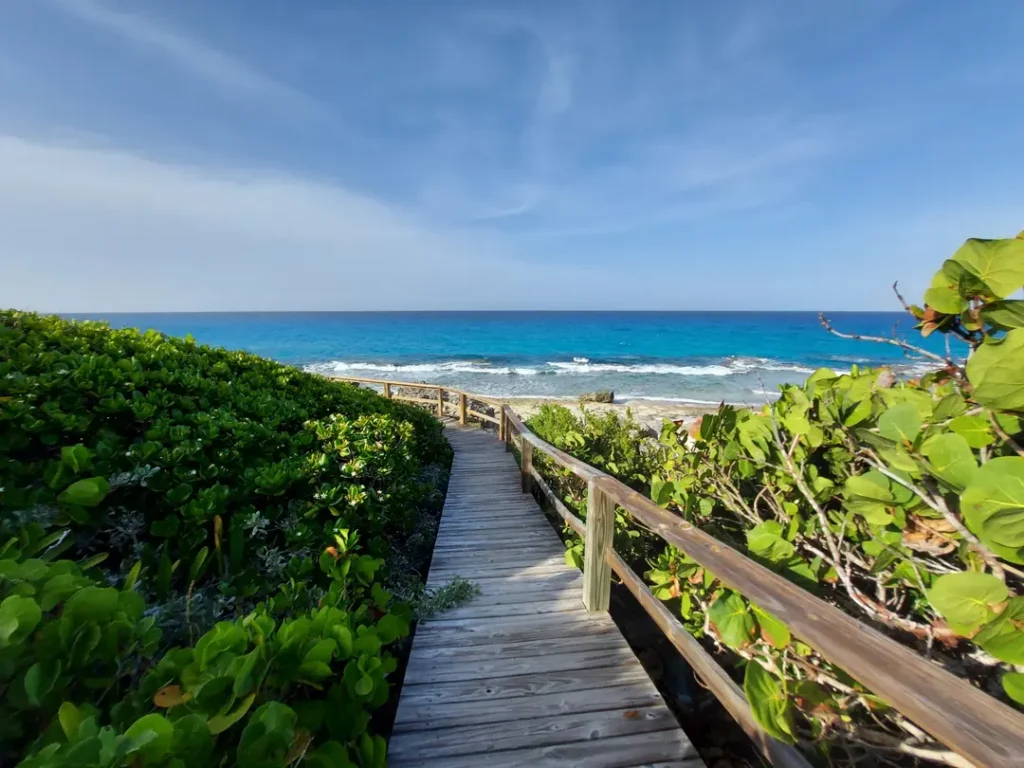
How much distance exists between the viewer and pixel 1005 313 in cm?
Result: 77

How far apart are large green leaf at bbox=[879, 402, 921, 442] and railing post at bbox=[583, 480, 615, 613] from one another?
139 centimetres

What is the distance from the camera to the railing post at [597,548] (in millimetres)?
2271

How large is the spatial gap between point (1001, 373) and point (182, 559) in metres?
2.22

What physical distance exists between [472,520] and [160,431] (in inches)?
105

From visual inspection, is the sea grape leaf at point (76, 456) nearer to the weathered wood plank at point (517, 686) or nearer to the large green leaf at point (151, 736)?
the large green leaf at point (151, 736)

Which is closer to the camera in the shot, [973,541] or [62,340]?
[973,541]

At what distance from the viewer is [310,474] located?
2.21 m

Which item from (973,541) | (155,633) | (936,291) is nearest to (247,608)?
(155,633)

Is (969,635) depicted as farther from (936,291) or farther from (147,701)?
(147,701)

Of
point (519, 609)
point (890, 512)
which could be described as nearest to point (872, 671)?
point (890, 512)

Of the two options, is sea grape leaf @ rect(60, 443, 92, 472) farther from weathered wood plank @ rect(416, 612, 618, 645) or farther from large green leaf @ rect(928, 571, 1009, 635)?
large green leaf @ rect(928, 571, 1009, 635)

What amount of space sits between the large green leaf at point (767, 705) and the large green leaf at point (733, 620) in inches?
9.5

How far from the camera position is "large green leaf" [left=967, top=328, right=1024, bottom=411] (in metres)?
0.69

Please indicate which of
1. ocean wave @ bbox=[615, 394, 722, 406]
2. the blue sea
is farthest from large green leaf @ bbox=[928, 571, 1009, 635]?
ocean wave @ bbox=[615, 394, 722, 406]
